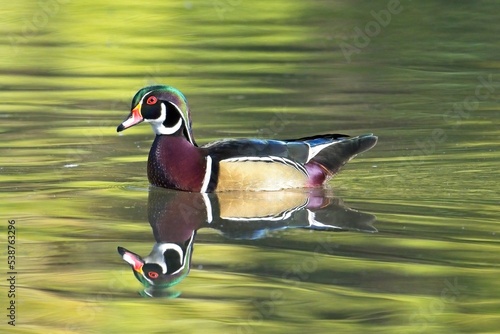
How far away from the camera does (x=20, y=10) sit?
1000 inches

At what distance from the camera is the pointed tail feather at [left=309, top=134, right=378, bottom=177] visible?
1276 centimetres

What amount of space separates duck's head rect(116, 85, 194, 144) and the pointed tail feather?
1.23m

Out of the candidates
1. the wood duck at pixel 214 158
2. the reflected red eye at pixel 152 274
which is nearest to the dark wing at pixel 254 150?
the wood duck at pixel 214 158

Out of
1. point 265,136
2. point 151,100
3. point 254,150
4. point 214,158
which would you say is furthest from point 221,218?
point 265,136

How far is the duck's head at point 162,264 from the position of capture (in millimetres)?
9559

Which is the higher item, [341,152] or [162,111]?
[162,111]

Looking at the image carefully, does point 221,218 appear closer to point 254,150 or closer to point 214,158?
point 214,158

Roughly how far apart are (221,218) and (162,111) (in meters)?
1.56

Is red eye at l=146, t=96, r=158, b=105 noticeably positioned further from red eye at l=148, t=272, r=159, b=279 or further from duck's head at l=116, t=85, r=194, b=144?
red eye at l=148, t=272, r=159, b=279

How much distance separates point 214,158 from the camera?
12.3m

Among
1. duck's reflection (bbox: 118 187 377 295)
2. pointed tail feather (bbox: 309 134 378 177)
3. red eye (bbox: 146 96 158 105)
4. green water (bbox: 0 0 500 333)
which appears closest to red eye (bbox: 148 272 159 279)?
duck's reflection (bbox: 118 187 377 295)

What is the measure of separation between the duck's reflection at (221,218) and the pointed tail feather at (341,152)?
29 cm

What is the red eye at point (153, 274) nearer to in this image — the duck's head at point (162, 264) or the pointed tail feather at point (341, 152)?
the duck's head at point (162, 264)

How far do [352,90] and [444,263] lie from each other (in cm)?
790
